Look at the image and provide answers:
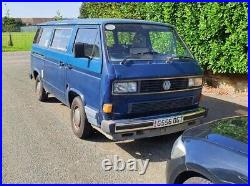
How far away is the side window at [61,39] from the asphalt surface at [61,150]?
1514 mm

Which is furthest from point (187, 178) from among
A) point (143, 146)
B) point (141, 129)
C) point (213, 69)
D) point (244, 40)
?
point (213, 69)

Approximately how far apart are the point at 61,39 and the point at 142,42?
1829 millimetres

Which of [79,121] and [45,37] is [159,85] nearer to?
[79,121]

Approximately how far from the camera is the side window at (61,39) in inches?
265

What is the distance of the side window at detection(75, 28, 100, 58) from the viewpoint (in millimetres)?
5633

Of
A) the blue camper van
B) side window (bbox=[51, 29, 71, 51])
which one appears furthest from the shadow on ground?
side window (bbox=[51, 29, 71, 51])

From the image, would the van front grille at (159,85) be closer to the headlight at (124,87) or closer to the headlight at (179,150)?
the headlight at (124,87)

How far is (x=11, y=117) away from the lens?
24.2 feet

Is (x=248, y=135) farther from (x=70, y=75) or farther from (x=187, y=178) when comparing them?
(x=70, y=75)

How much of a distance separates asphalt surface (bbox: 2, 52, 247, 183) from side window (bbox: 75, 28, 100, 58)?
1.53m

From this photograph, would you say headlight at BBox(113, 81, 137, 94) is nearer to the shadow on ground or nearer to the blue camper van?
the blue camper van

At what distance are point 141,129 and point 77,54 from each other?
5.31 feet

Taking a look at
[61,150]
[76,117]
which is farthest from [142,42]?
[61,150]

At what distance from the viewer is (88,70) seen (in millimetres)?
5625
